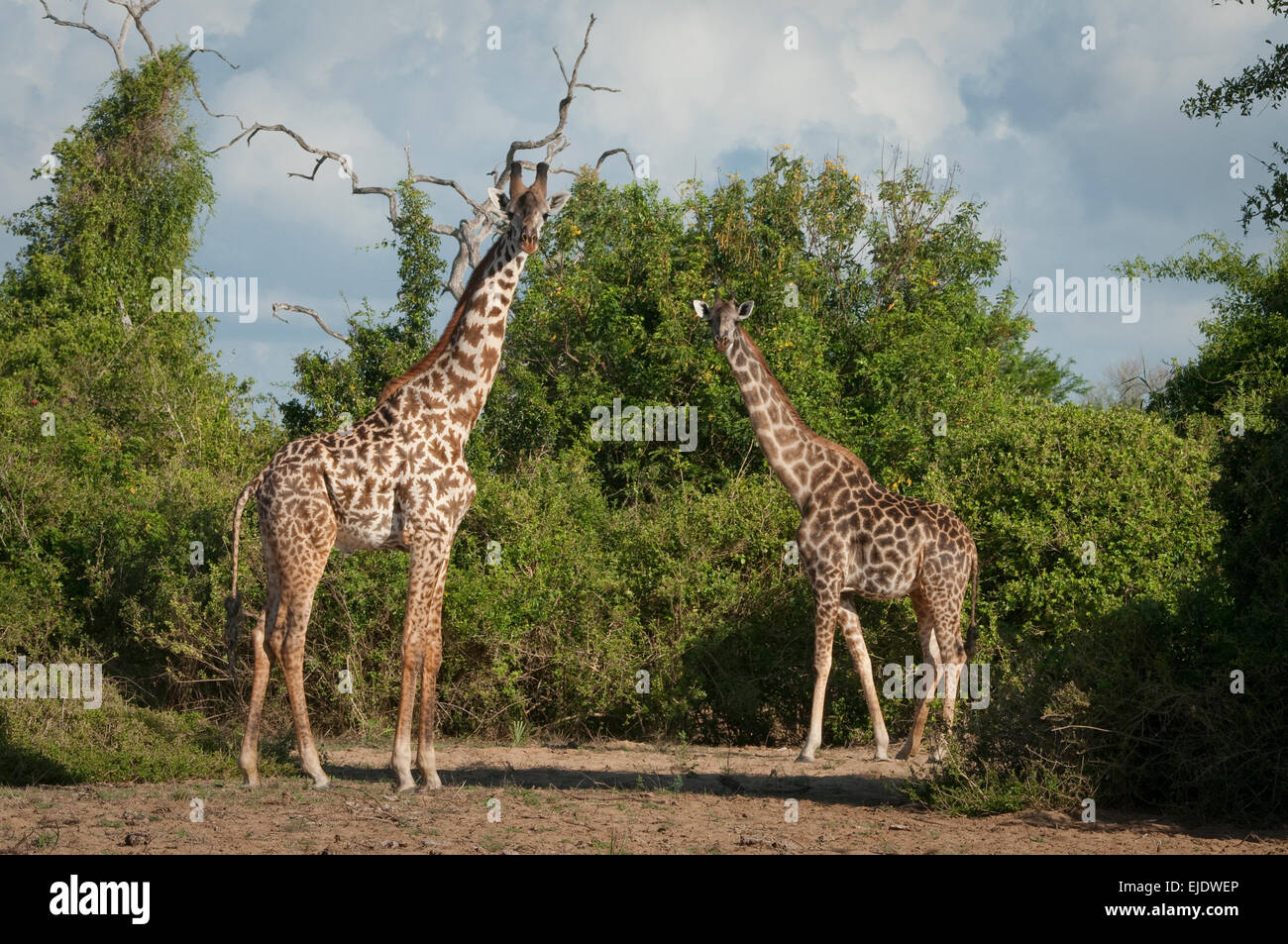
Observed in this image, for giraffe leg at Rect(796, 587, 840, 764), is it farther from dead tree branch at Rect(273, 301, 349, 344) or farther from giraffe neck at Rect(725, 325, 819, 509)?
dead tree branch at Rect(273, 301, 349, 344)

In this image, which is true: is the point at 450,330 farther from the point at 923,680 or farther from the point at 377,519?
the point at 923,680

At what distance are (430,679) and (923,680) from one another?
4.38 m

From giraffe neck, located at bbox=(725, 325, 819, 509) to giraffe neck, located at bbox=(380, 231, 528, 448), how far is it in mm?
2577

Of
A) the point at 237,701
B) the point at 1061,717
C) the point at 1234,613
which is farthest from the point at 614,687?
the point at 1234,613

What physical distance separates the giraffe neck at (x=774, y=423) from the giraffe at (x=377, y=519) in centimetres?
276

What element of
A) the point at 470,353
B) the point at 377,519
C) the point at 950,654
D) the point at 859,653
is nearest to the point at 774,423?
the point at 859,653

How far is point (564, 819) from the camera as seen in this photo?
7.45 metres

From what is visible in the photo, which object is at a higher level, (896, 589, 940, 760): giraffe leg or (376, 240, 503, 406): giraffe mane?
(376, 240, 503, 406): giraffe mane

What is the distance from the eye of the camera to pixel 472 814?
752 centimetres

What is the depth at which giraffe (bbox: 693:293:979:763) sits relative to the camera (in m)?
10.3

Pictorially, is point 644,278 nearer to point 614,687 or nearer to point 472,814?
point 614,687

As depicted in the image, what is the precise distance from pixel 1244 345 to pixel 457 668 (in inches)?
603

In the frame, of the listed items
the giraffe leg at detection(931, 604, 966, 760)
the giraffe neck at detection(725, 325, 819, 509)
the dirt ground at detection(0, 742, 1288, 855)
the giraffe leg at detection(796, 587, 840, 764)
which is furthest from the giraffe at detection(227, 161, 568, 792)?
the giraffe leg at detection(931, 604, 966, 760)

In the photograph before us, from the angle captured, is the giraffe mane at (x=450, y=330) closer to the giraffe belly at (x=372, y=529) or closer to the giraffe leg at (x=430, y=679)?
the giraffe belly at (x=372, y=529)
